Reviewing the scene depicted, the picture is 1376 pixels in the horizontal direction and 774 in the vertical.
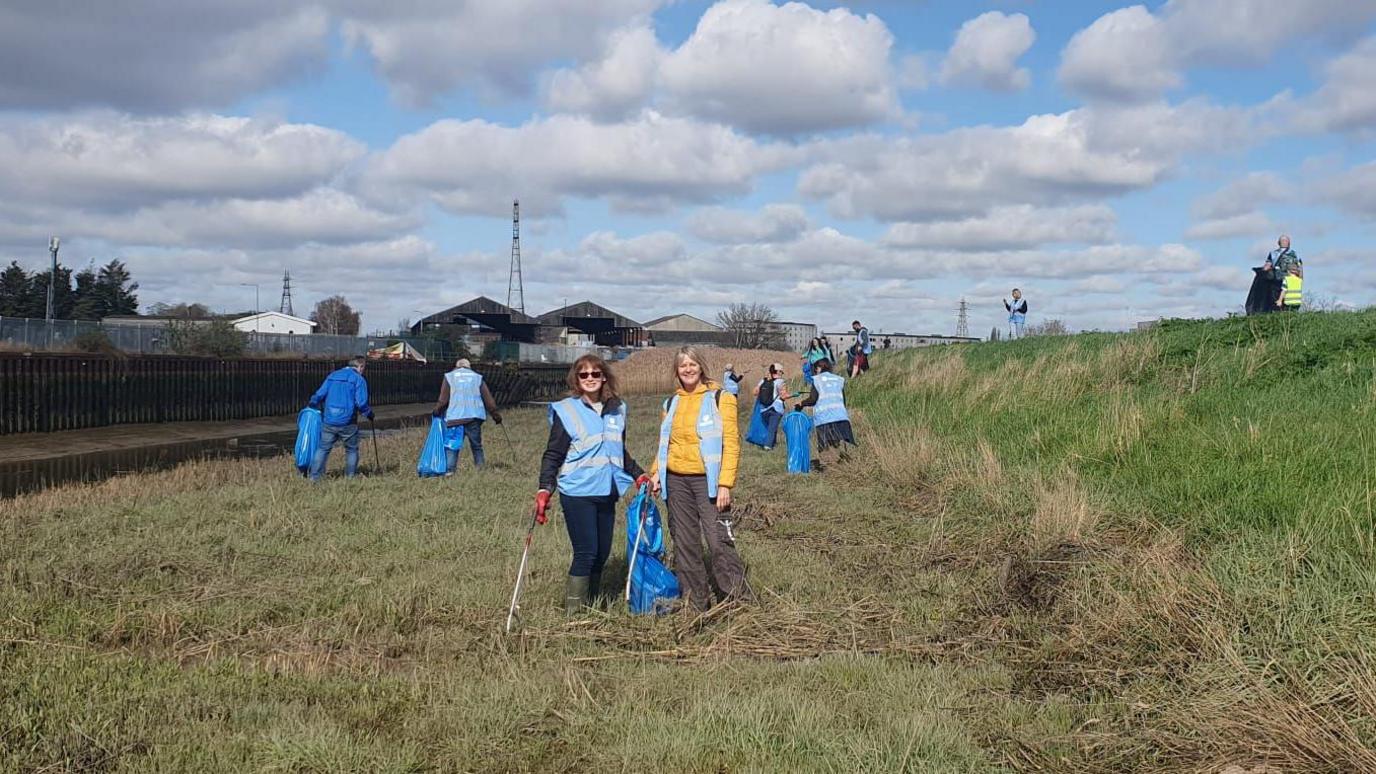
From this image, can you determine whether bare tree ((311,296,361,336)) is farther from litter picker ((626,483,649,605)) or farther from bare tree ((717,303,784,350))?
litter picker ((626,483,649,605))

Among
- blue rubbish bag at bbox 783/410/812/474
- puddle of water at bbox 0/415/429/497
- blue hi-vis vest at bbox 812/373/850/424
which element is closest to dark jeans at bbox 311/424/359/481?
puddle of water at bbox 0/415/429/497

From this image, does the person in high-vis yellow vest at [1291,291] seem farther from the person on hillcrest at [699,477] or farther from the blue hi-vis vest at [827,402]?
the person on hillcrest at [699,477]

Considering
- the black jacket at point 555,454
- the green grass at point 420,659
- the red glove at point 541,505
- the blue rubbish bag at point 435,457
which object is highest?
the black jacket at point 555,454

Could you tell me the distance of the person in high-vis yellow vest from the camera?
64.0ft

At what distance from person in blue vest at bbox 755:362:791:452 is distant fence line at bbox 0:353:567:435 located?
566 inches

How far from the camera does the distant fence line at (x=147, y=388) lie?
870 inches

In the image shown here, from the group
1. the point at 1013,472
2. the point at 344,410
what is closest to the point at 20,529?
the point at 344,410

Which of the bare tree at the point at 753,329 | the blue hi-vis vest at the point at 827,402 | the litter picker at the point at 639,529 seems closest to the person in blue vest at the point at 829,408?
the blue hi-vis vest at the point at 827,402

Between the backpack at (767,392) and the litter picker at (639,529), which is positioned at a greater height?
the backpack at (767,392)

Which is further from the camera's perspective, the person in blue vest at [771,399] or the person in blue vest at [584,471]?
the person in blue vest at [771,399]

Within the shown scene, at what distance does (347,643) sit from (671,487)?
2.18 m

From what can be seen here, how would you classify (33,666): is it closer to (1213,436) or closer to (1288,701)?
(1288,701)

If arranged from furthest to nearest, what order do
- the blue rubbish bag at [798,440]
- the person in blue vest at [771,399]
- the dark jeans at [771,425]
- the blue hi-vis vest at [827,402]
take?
the dark jeans at [771,425], the person in blue vest at [771,399], the blue rubbish bag at [798,440], the blue hi-vis vest at [827,402]

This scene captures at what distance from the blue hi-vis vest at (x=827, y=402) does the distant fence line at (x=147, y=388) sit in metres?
16.0
